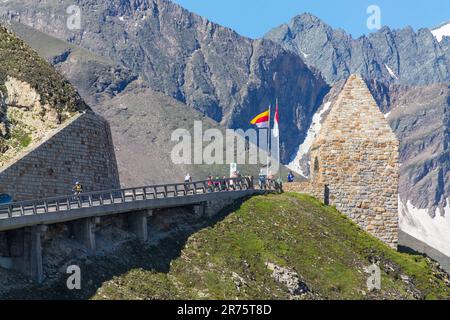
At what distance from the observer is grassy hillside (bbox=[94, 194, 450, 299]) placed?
5372 cm

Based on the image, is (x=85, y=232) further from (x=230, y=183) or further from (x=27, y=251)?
(x=230, y=183)

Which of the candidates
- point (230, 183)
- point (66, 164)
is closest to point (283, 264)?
point (230, 183)

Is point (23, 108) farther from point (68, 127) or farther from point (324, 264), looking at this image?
point (324, 264)

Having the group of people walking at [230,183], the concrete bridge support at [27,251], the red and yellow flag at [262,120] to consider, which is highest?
the red and yellow flag at [262,120]

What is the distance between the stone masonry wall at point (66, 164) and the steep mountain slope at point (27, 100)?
41.3 inches

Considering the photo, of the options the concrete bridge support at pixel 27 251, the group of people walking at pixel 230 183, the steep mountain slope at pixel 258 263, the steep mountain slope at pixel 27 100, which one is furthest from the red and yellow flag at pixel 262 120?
the concrete bridge support at pixel 27 251

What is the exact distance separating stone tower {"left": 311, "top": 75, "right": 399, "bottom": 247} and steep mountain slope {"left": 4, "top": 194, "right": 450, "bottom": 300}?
1650mm

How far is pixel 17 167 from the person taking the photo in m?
65.1

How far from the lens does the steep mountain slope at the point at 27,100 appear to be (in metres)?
69.2

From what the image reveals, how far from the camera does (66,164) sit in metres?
69.7

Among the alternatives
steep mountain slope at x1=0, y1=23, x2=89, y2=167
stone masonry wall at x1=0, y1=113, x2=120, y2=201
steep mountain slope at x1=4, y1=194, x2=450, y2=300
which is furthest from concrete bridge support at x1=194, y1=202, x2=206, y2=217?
steep mountain slope at x1=0, y1=23, x2=89, y2=167

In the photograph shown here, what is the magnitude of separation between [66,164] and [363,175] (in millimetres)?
20504

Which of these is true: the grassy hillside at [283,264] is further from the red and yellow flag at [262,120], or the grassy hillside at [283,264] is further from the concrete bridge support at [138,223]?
the red and yellow flag at [262,120]

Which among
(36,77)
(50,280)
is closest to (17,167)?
(36,77)
